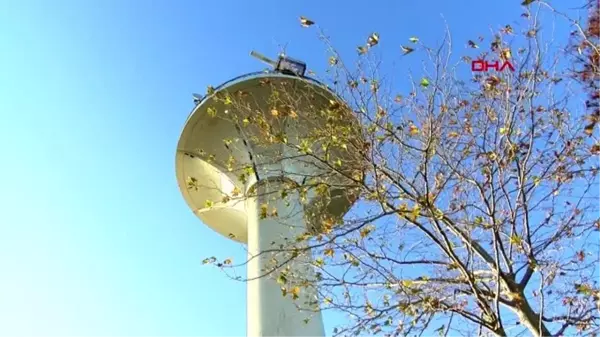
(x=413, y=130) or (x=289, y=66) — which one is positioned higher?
(x=289, y=66)

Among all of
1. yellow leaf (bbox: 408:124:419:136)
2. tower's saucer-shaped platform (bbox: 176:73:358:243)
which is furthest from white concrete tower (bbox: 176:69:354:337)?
yellow leaf (bbox: 408:124:419:136)

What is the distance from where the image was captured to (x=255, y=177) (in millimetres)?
15188

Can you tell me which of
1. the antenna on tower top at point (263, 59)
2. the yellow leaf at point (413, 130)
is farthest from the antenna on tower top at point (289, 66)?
the yellow leaf at point (413, 130)

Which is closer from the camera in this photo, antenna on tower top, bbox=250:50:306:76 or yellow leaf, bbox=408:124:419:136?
yellow leaf, bbox=408:124:419:136

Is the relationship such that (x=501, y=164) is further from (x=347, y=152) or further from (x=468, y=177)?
(x=347, y=152)

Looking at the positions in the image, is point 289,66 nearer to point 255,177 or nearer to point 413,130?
point 255,177

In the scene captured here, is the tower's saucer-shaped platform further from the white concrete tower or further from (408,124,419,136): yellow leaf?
(408,124,419,136): yellow leaf

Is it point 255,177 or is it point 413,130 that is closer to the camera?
point 413,130

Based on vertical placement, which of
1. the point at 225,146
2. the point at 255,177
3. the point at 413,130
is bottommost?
the point at 413,130

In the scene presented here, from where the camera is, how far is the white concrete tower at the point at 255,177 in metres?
12.9

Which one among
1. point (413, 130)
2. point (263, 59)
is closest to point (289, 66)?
point (263, 59)

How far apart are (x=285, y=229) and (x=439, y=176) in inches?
312

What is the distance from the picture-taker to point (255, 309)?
13.5 m

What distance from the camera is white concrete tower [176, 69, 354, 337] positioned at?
12945 millimetres
